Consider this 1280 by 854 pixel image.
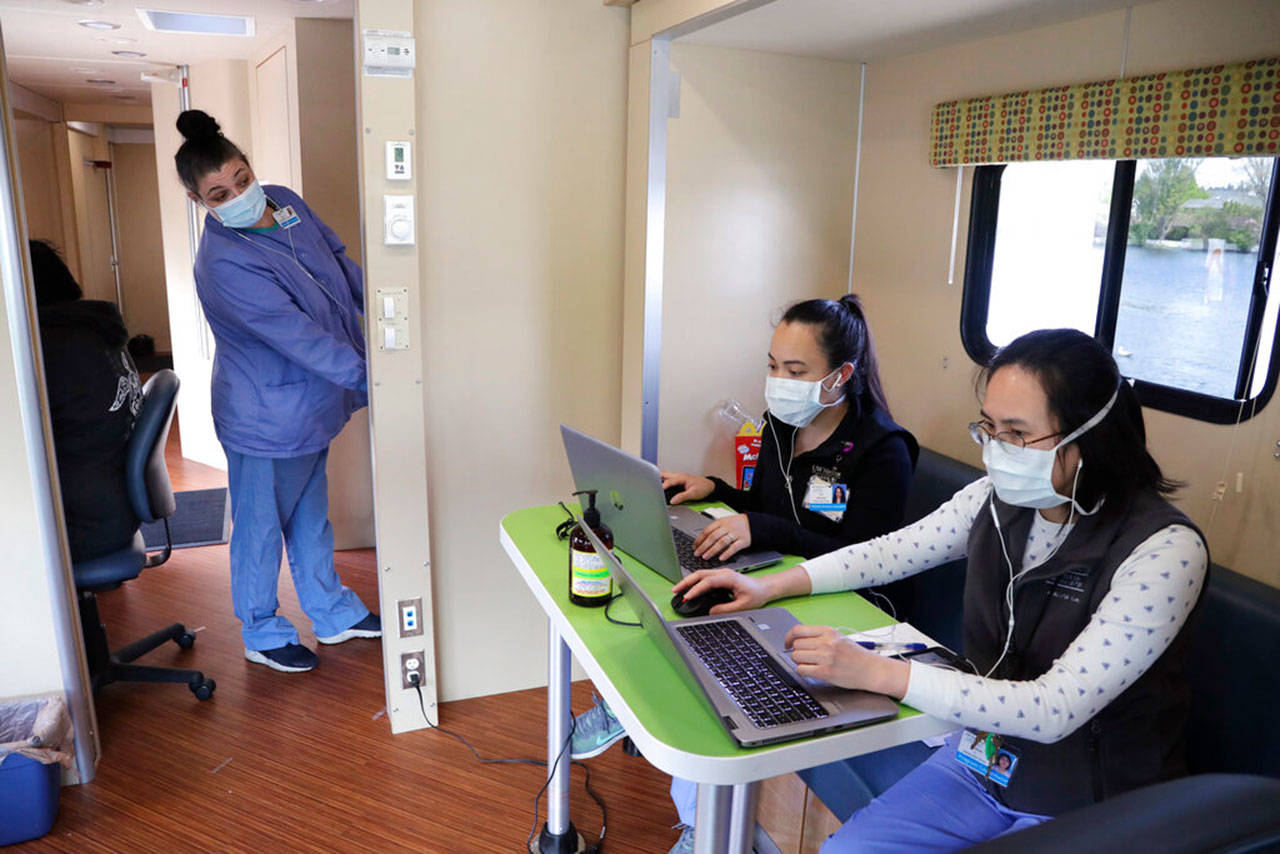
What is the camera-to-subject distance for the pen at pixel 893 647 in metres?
1.51

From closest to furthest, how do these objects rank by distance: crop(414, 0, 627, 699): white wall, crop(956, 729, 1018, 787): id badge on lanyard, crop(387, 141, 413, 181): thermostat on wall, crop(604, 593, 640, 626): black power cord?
crop(956, 729, 1018, 787): id badge on lanyard < crop(604, 593, 640, 626): black power cord < crop(387, 141, 413, 181): thermostat on wall < crop(414, 0, 627, 699): white wall

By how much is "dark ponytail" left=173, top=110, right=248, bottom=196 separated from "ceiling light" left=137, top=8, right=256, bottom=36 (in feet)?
3.60

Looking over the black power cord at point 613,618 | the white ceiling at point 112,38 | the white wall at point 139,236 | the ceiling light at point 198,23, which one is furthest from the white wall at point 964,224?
the white wall at point 139,236

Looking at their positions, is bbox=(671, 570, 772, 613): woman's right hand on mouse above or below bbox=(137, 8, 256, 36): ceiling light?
below

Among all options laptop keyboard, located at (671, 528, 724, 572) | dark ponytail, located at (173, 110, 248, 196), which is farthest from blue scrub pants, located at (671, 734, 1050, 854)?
dark ponytail, located at (173, 110, 248, 196)

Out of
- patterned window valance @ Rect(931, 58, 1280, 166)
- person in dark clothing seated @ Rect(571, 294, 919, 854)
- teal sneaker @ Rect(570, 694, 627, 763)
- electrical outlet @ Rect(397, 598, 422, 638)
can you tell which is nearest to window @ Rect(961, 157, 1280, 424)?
patterned window valance @ Rect(931, 58, 1280, 166)

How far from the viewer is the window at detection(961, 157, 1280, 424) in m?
2.11

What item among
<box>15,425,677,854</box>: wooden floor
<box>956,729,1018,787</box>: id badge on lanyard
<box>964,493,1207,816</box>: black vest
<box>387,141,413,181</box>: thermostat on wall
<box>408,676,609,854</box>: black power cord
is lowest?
<box>15,425,677,854</box>: wooden floor

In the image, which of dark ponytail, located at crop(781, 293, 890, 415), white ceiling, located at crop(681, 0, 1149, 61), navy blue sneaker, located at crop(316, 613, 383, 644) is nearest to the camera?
dark ponytail, located at crop(781, 293, 890, 415)

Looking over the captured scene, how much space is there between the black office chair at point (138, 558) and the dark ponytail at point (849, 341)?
6.64 ft

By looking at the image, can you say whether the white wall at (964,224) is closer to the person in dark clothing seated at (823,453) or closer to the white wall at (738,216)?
the white wall at (738,216)

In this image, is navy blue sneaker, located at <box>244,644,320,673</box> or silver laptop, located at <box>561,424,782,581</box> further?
navy blue sneaker, located at <box>244,644,320,673</box>

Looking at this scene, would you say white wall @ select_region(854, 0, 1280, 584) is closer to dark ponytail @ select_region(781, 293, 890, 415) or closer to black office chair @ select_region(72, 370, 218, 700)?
dark ponytail @ select_region(781, 293, 890, 415)

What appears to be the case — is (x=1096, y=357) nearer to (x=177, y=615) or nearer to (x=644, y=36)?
(x=644, y=36)
